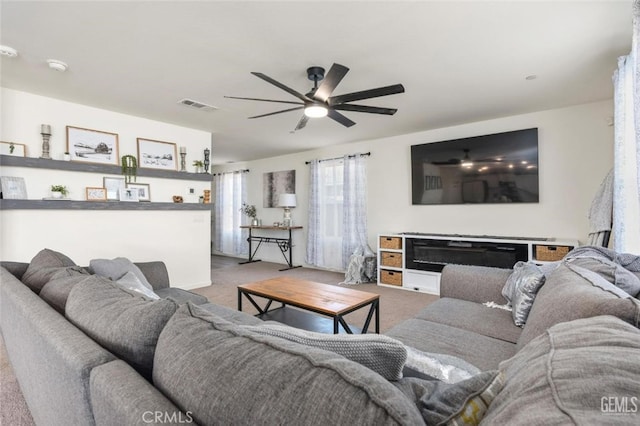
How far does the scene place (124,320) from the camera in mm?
917

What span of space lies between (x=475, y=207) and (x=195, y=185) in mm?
4146

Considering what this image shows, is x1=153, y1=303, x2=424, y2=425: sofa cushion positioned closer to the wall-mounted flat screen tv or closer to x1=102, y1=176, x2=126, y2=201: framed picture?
x1=102, y1=176, x2=126, y2=201: framed picture

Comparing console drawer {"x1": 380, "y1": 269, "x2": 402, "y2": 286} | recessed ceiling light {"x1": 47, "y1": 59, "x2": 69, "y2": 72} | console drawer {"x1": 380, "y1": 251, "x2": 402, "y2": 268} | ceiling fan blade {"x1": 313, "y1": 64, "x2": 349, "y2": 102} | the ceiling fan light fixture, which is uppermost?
recessed ceiling light {"x1": 47, "y1": 59, "x2": 69, "y2": 72}

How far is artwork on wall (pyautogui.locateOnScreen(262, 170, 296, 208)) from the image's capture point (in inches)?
256

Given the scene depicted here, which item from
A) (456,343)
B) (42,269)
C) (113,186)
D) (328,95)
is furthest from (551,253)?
(113,186)

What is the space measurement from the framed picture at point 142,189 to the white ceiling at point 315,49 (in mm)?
950

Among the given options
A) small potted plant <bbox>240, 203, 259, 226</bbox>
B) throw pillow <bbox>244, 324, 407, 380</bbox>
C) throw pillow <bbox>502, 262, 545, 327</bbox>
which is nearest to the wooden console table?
small potted plant <bbox>240, 203, 259, 226</bbox>

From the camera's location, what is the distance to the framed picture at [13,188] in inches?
120

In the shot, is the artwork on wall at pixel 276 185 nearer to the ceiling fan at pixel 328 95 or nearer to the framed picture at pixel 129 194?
the framed picture at pixel 129 194

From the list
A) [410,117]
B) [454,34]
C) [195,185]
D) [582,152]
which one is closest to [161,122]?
[195,185]

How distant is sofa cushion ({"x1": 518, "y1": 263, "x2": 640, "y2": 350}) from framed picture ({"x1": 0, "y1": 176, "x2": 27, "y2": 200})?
4.46 metres

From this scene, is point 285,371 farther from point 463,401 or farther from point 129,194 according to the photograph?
Result: point 129,194

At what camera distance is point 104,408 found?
674 millimetres

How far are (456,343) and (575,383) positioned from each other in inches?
48.3
